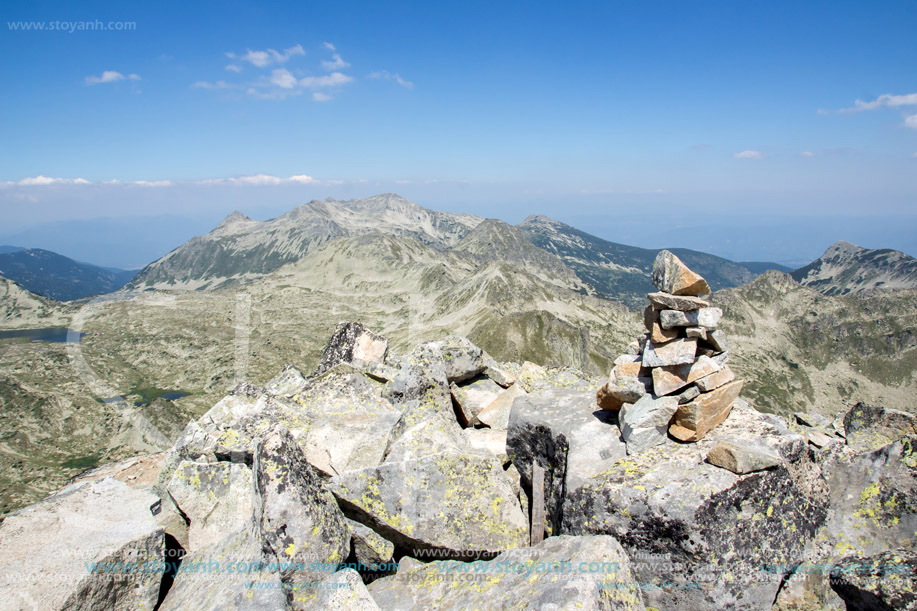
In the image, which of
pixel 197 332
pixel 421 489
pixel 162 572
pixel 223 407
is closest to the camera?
pixel 162 572

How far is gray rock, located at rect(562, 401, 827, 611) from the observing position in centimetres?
743

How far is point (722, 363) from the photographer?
32.4 ft

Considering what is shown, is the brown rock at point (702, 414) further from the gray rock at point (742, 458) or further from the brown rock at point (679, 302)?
the brown rock at point (679, 302)

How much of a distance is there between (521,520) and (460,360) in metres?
7.44

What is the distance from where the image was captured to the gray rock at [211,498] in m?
9.96

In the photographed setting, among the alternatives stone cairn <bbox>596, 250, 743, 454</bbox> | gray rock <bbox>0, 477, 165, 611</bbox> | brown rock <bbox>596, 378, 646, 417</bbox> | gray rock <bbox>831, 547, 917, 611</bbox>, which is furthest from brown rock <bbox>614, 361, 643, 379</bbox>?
gray rock <bbox>0, 477, 165, 611</bbox>

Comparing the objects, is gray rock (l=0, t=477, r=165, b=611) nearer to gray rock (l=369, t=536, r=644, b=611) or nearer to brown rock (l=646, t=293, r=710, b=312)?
gray rock (l=369, t=536, r=644, b=611)

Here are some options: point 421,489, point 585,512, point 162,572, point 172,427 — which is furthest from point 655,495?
point 172,427

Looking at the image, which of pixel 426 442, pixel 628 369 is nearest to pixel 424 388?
pixel 426 442

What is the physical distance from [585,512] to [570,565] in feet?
4.12

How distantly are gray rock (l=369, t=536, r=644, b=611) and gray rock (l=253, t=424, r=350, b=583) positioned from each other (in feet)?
5.06

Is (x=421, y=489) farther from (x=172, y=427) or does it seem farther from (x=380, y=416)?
(x=172, y=427)

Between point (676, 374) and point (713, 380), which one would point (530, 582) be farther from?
point (713, 380)

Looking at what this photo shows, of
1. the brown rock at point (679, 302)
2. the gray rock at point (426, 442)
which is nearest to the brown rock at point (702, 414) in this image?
the brown rock at point (679, 302)
